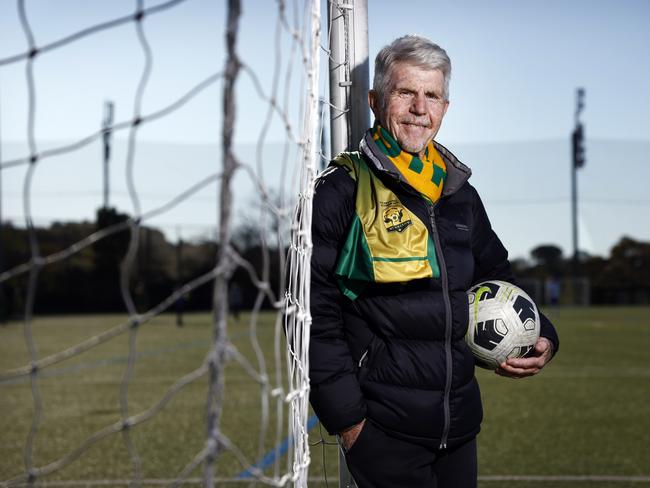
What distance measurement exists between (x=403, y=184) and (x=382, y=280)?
291 mm

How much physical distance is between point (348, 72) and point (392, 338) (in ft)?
3.46

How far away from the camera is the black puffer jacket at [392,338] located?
2.22m

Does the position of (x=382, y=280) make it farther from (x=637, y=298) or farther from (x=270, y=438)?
(x=637, y=298)

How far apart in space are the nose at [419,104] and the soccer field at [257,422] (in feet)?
3.42

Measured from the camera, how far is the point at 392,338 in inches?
88.9

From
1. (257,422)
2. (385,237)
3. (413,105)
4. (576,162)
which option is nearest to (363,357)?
(385,237)

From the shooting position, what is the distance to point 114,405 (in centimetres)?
734

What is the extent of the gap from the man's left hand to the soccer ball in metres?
0.02

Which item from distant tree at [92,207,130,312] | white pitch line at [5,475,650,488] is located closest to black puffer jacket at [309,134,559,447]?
white pitch line at [5,475,650,488]

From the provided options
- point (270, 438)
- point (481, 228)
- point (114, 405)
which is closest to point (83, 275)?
point (114, 405)

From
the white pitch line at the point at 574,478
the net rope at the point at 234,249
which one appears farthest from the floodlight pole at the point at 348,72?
the white pitch line at the point at 574,478

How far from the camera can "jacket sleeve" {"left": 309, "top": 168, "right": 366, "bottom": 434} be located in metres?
2.21

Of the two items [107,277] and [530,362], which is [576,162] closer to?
[107,277]

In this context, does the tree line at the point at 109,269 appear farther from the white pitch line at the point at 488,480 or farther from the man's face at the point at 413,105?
the man's face at the point at 413,105
